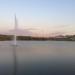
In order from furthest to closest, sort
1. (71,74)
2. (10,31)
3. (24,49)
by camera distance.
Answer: (24,49) → (10,31) → (71,74)

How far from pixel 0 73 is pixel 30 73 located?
1.06m

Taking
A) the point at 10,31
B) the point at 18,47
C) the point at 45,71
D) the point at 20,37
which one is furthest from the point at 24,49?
the point at 45,71

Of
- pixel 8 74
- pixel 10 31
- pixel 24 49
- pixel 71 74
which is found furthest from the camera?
pixel 24 49

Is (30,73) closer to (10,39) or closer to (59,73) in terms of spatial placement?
(59,73)

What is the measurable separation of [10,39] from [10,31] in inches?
20.0

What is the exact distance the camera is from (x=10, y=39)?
10289 mm

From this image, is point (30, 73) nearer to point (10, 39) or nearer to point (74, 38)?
point (10, 39)

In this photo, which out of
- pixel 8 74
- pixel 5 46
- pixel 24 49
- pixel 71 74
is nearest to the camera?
pixel 71 74

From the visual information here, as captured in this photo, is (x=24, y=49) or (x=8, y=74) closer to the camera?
(x=8, y=74)

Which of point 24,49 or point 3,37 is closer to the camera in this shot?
point 3,37

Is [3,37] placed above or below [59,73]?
above

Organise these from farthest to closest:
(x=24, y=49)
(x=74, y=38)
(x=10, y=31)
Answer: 1. (x=24, y=49)
2. (x=74, y=38)
3. (x=10, y=31)

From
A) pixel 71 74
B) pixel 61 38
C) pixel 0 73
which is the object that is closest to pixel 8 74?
pixel 0 73

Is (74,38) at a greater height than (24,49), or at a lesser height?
greater
